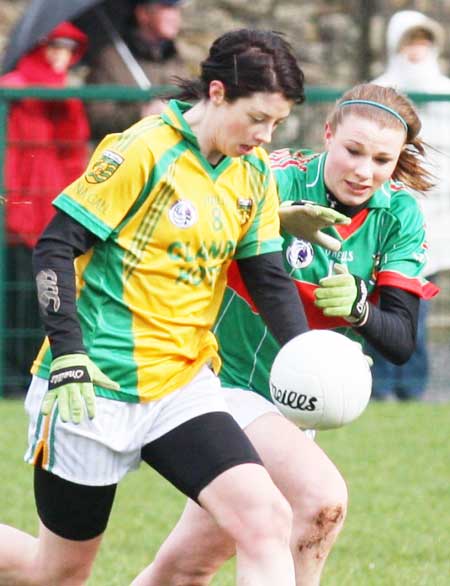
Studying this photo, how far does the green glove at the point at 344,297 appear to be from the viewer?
4.60 meters

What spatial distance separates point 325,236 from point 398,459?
3557mm

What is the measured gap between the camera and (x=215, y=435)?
4.26 metres

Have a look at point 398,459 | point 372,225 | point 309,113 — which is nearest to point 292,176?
point 372,225

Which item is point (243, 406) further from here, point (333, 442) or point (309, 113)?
point (309, 113)

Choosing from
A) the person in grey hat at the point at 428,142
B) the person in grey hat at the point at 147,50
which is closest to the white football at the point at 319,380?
the person in grey hat at the point at 428,142

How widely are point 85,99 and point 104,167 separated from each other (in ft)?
17.7

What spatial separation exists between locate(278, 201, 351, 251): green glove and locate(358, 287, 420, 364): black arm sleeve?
252 mm

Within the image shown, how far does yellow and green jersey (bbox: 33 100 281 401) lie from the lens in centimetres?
425

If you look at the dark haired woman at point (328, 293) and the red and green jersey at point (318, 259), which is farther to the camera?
the red and green jersey at point (318, 259)

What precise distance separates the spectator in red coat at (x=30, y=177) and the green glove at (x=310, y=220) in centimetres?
477

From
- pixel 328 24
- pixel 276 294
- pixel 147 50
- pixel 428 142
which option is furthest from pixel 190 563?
pixel 328 24

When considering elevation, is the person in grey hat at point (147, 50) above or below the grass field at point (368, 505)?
above

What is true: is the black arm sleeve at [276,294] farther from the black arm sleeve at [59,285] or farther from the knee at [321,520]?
the black arm sleeve at [59,285]

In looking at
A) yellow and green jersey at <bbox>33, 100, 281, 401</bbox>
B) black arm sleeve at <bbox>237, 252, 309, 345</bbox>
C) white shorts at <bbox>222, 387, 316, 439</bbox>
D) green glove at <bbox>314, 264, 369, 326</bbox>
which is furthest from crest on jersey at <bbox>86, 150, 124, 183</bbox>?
white shorts at <bbox>222, 387, 316, 439</bbox>
